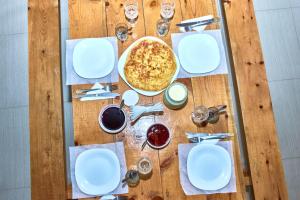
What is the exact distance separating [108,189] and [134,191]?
10cm

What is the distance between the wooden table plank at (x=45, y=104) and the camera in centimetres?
136

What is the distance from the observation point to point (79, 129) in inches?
57.5

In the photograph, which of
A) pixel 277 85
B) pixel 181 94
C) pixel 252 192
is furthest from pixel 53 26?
pixel 277 85

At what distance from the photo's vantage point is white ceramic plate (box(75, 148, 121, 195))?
1393mm

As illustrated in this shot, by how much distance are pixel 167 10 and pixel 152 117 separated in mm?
508

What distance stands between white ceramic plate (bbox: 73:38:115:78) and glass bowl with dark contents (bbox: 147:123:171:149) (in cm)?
33

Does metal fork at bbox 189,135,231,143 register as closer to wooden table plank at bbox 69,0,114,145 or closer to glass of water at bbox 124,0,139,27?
wooden table plank at bbox 69,0,114,145

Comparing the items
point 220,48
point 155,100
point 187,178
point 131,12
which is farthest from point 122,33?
point 187,178

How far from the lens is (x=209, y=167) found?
1.42 metres

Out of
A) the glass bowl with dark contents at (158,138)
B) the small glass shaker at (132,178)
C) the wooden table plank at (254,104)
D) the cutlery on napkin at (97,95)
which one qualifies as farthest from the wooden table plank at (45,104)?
the wooden table plank at (254,104)

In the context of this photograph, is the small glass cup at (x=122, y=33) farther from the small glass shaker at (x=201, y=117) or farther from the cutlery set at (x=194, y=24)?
the small glass shaker at (x=201, y=117)

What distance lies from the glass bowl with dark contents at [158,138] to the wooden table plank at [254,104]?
12.8 inches

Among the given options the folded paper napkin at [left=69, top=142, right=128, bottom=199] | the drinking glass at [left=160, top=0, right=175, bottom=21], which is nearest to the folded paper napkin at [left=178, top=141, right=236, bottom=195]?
the folded paper napkin at [left=69, top=142, right=128, bottom=199]

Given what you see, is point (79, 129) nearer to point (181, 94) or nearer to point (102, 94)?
point (102, 94)
